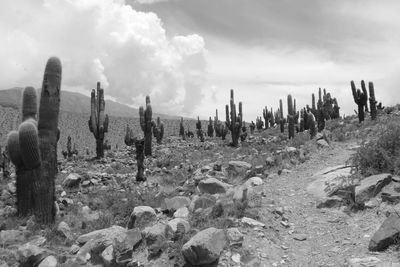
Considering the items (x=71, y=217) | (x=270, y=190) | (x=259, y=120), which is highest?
(x=259, y=120)

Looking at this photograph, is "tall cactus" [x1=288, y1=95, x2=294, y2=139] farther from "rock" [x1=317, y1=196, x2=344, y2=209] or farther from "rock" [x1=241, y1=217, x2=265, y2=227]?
"rock" [x1=241, y1=217, x2=265, y2=227]

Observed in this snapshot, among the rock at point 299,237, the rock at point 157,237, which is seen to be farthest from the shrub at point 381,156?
the rock at point 157,237

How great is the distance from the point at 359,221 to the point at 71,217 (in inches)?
291

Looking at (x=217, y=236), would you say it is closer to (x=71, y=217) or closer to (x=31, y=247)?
(x=31, y=247)

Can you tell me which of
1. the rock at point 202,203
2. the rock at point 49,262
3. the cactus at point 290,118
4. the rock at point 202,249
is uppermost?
the cactus at point 290,118

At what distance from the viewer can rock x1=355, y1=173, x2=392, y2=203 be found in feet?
27.3

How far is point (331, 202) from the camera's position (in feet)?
29.0

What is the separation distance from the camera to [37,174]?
10.8 meters

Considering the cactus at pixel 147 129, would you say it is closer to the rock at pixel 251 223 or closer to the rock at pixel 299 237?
the rock at pixel 251 223

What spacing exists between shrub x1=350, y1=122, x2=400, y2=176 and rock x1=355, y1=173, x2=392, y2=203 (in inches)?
27.5

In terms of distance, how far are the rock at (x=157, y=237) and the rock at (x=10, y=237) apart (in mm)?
3073

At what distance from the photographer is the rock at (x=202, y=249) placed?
20.9ft

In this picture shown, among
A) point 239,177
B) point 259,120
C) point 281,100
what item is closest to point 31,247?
point 239,177

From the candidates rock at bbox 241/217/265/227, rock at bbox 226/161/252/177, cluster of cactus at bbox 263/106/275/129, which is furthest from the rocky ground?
cluster of cactus at bbox 263/106/275/129
